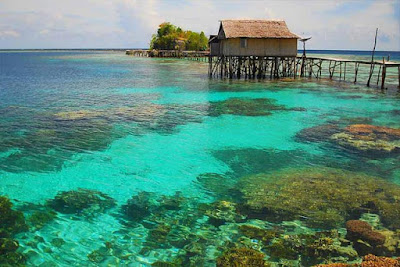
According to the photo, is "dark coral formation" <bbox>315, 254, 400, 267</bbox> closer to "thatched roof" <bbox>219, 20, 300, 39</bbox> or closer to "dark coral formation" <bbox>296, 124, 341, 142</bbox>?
"dark coral formation" <bbox>296, 124, 341, 142</bbox>

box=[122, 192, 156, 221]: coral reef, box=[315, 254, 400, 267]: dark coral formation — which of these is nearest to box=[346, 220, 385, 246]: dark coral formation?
box=[315, 254, 400, 267]: dark coral formation

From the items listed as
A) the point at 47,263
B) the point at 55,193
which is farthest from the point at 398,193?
the point at 55,193

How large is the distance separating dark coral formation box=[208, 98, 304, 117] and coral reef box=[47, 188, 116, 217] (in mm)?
9387

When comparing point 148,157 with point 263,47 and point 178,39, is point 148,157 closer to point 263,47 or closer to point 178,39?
point 263,47

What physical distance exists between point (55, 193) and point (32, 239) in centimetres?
199

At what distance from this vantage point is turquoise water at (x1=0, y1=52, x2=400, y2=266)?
614 centimetres

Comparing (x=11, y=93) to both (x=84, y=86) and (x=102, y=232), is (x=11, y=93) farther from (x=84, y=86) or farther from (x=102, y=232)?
(x=102, y=232)

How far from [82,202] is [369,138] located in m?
9.76

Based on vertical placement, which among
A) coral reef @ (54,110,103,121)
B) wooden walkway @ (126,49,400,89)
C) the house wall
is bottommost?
coral reef @ (54,110,103,121)

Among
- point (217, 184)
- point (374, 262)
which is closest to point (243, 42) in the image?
point (217, 184)

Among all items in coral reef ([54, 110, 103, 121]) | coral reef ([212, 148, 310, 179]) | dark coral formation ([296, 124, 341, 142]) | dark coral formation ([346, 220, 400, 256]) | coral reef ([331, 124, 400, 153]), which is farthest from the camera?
coral reef ([54, 110, 103, 121])

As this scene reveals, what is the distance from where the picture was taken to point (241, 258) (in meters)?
5.54

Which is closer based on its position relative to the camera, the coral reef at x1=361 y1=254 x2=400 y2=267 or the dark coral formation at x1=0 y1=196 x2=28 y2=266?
the coral reef at x1=361 y1=254 x2=400 y2=267

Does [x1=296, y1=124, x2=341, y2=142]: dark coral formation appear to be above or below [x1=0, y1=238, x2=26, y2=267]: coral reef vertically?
above
